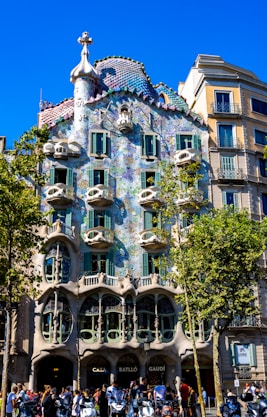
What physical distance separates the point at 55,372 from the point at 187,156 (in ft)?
64.6

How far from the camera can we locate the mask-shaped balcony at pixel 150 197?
41.3 metres

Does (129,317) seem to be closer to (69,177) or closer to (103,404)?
(69,177)

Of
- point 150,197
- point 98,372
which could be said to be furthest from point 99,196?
point 98,372

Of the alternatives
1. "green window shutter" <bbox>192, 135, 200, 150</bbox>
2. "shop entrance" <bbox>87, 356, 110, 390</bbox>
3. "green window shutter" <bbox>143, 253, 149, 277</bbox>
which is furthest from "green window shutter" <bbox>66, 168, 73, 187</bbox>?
"shop entrance" <bbox>87, 356, 110, 390</bbox>

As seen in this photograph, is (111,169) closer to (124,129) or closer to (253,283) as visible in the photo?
(124,129)

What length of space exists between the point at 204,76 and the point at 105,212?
15.1m

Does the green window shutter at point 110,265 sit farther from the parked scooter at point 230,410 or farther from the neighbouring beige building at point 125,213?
the parked scooter at point 230,410

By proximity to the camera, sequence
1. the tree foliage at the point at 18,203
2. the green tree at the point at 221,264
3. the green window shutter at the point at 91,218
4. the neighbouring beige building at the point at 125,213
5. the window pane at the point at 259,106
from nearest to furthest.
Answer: the tree foliage at the point at 18,203 < the green tree at the point at 221,264 < the neighbouring beige building at the point at 125,213 < the green window shutter at the point at 91,218 < the window pane at the point at 259,106

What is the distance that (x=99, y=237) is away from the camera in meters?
39.5

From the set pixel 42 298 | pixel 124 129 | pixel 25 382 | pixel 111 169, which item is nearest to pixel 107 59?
pixel 124 129

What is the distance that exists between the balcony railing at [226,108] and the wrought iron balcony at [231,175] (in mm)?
5295

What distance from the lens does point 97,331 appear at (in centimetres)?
3750

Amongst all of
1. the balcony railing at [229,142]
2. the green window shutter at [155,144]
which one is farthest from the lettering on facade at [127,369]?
the balcony railing at [229,142]

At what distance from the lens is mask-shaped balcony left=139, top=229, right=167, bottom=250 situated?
131ft
